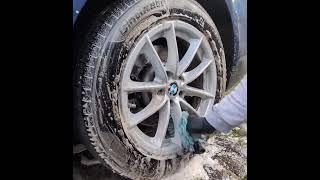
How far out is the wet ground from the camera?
0.99 m

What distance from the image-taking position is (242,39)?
1.02 meters

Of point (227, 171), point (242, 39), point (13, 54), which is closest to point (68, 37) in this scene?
point (13, 54)

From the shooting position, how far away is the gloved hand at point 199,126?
38.5 inches

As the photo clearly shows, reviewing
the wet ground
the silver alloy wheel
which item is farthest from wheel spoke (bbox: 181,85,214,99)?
the wet ground

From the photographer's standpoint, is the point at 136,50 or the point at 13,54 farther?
the point at 136,50

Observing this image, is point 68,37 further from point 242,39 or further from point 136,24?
point 242,39

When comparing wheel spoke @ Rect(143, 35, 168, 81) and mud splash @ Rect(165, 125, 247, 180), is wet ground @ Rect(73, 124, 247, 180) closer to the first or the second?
mud splash @ Rect(165, 125, 247, 180)

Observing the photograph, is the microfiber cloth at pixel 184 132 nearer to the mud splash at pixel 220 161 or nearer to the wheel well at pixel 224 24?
the mud splash at pixel 220 161

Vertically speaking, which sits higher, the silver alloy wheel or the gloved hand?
the silver alloy wheel

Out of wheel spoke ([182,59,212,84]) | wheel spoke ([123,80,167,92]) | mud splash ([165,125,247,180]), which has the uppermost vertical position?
wheel spoke ([182,59,212,84])

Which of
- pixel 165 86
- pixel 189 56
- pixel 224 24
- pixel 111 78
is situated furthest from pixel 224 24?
pixel 111 78

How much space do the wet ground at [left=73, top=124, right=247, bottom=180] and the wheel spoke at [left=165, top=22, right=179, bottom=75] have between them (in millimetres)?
191

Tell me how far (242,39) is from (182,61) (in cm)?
15

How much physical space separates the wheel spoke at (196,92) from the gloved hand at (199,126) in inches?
2.3
